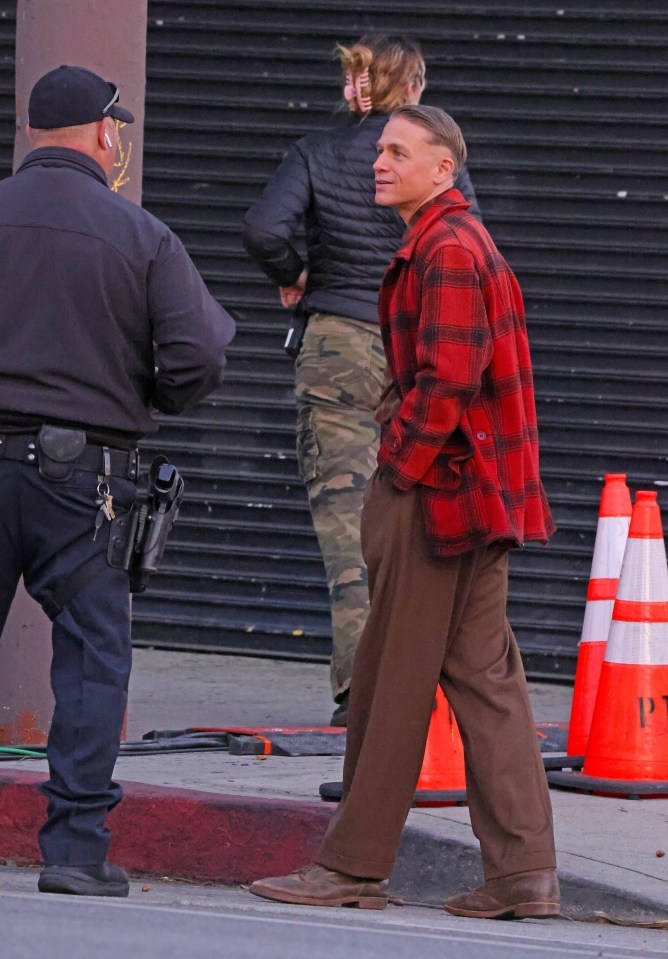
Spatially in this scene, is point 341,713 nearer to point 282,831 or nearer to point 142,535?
point 282,831

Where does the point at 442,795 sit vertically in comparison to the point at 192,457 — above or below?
below

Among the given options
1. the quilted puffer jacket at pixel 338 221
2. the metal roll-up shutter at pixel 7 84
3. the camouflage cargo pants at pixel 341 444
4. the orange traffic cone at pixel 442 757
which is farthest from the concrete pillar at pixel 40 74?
the metal roll-up shutter at pixel 7 84

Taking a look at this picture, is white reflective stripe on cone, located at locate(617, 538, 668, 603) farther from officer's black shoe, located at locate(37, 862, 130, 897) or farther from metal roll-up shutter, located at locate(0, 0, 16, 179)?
metal roll-up shutter, located at locate(0, 0, 16, 179)

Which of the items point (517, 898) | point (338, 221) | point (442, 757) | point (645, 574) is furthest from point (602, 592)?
point (517, 898)

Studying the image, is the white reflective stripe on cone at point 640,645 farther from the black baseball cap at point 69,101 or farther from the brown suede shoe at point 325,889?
the black baseball cap at point 69,101

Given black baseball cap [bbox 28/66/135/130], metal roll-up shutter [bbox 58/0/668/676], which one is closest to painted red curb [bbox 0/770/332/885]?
black baseball cap [bbox 28/66/135/130]

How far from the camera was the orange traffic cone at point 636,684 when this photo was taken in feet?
18.5

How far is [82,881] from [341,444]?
2477mm

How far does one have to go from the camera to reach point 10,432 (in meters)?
4.55

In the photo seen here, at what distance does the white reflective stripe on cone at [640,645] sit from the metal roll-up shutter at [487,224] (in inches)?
96.0

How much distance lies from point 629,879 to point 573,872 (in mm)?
144

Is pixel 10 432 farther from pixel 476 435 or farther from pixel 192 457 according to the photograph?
pixel 192 457

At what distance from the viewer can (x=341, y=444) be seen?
Answer: 21.9ft

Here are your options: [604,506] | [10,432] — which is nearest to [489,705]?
[10,432]
